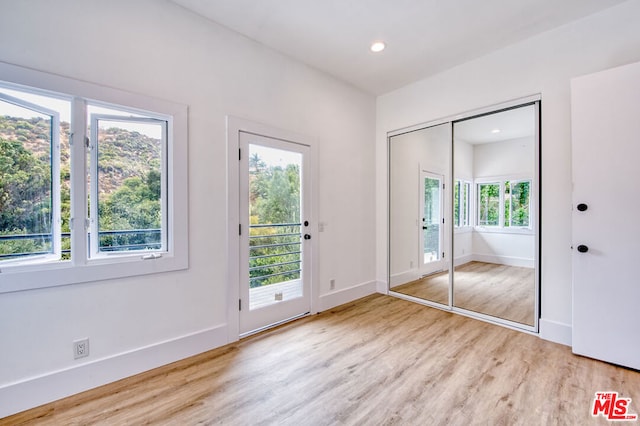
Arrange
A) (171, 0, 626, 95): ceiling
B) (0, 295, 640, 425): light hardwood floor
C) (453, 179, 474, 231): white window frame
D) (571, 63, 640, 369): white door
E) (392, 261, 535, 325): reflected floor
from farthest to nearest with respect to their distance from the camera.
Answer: (453, 179, 474, 231): white window frame
(392, 261, 535, 325): reflected floor
(171, 0, 626, 95): ceiling
(571, 63, 640, 369): white door
(0, 295, 640, 425): light hardwood floor

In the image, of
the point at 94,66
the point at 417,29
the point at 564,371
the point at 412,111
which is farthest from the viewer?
the point at 412,111

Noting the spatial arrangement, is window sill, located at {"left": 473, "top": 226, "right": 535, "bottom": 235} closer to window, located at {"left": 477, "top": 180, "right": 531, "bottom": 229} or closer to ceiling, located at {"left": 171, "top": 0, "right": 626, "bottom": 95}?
window, located at {"left": 477, "top": 180, "right": 531, "bottom": 229}

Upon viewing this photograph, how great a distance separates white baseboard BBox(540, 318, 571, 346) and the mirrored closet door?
2.43 ft

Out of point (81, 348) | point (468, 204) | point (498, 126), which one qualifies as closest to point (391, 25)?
point (498, 126)

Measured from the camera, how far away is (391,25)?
8.59ft

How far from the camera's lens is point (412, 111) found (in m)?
3.81

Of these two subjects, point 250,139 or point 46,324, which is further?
point 250,139

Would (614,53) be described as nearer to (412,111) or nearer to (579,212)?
(579,212)

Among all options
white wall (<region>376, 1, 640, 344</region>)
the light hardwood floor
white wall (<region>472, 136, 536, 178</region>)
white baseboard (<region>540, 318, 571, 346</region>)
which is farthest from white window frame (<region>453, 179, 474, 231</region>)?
the light hardwood floor

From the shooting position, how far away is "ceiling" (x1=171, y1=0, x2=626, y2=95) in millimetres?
2357

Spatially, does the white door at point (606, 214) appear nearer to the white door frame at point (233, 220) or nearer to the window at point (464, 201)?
the window at point (464, 201)

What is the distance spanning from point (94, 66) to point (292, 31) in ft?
5.58

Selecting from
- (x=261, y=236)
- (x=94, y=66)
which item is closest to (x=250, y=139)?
(x=261, y=236)

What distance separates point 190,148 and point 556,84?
11.5ft
